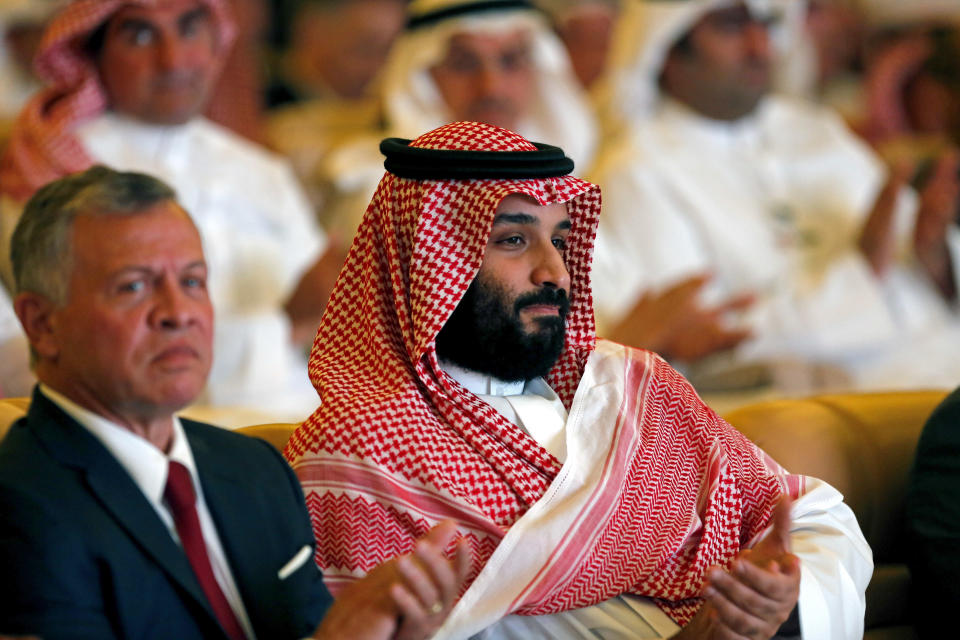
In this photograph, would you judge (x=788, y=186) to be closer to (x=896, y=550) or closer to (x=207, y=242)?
(x=207, y=242)

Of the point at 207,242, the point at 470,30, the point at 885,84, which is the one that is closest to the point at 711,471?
the point at 207,242

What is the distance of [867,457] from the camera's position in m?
3.14

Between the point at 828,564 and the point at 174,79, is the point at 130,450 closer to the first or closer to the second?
the point at 828,564

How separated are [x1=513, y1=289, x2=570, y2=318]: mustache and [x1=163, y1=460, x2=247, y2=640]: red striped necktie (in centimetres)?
85

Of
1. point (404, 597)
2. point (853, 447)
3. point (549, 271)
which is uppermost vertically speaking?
point (549, 271)

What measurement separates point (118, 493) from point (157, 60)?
10.5 feet

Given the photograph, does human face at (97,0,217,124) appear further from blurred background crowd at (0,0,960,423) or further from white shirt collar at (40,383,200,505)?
white shirt collar at (40,383,200,505)

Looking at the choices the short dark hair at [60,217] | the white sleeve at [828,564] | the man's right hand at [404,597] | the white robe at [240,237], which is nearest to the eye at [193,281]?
the short dark hair at [60,217]

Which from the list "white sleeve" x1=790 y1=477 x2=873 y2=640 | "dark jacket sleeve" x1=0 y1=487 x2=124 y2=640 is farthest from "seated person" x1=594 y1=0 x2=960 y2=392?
"dark jacket sleeve" x1=0 y1=487 x2=124 y2=640

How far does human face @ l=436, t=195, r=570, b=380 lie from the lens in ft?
8.32

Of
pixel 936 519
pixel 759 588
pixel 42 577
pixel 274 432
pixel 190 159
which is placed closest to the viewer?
pixel 42 577

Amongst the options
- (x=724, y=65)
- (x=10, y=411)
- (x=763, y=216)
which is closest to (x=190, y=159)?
(x=724, y=65)

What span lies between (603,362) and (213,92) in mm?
3846

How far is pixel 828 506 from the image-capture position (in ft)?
8.73
